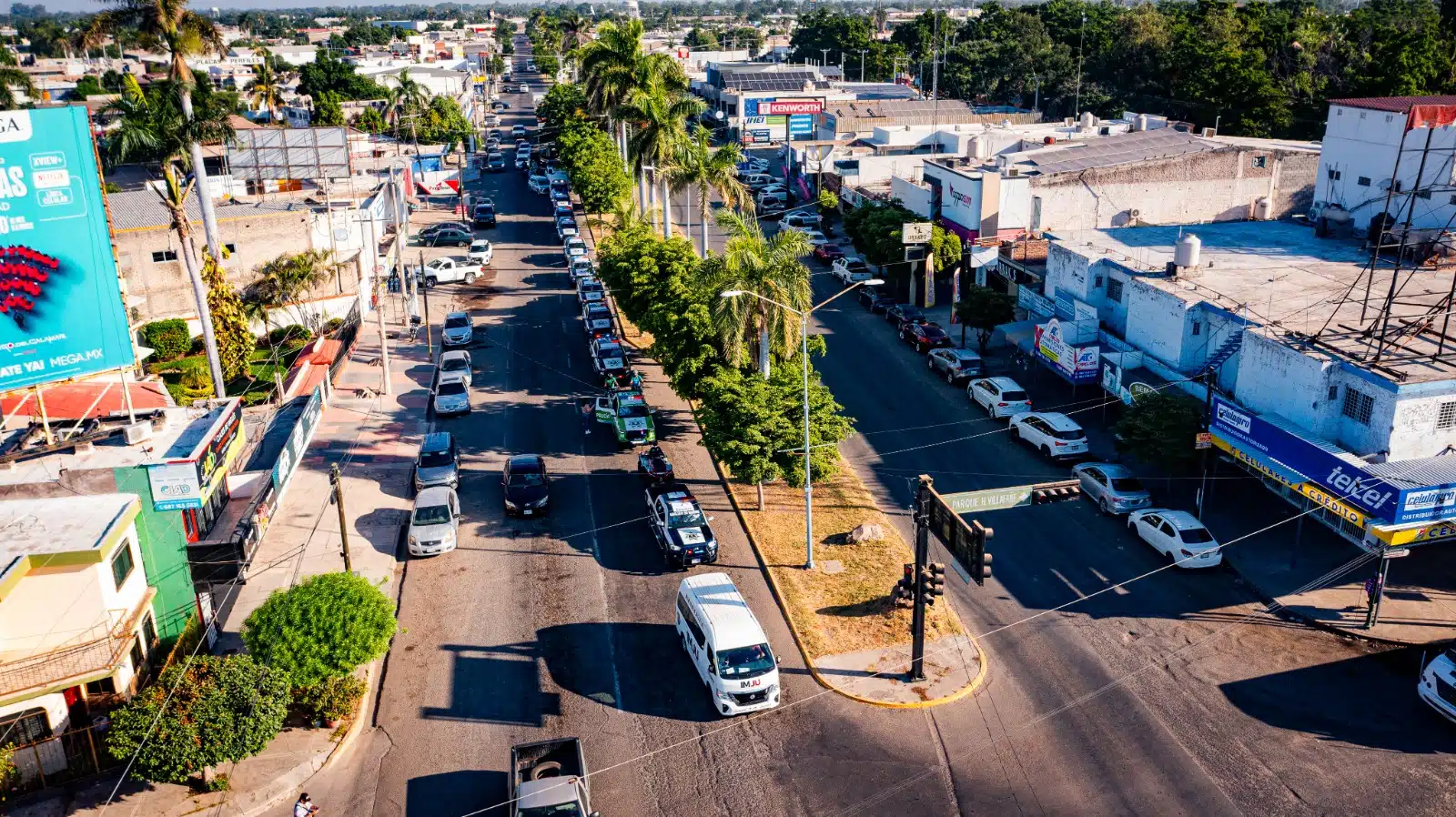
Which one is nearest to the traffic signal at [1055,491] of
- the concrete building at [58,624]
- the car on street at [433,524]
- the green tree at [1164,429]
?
the green tree at [1164,429]

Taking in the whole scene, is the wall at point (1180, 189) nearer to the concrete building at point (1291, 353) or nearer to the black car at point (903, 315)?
the concrete building at point (1291, 353)

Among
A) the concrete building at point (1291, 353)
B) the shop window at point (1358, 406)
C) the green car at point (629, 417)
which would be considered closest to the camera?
the concrete building at point (1291, 353)

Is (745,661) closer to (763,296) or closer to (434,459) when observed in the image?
(763,296)

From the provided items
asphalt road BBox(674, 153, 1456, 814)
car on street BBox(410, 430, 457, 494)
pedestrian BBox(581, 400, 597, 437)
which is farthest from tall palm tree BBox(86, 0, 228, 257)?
asphalt road BBox(674, 153, 1456, 814)

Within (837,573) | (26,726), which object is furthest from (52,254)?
(837,573)

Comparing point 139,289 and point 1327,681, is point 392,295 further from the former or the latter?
point 1327,681

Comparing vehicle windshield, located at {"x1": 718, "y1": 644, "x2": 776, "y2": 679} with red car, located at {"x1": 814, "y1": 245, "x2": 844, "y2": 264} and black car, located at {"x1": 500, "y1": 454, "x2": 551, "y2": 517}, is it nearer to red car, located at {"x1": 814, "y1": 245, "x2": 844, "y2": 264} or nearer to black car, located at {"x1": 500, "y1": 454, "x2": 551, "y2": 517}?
black car, located at {"x1": 500, "y1": 454, "x2": 551, "y2": 517}
